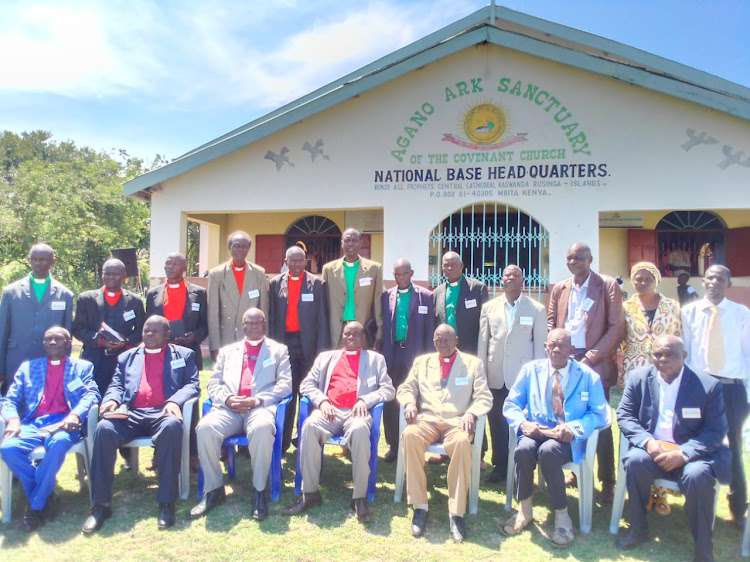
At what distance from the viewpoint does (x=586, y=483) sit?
3438mm

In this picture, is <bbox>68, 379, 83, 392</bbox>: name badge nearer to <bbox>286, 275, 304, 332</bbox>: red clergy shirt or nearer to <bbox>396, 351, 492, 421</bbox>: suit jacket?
<bbox>286, 275, 304, 332</bbox>: red clergy shirt

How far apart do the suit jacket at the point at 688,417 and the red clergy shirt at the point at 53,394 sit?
386 cm

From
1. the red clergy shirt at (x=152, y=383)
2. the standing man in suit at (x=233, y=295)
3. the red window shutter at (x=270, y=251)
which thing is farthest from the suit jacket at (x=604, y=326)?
the red window shutter at (x=270, y=251)

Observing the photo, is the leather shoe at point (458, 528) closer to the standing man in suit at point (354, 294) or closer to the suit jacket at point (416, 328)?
the suit jacket at point (416, 328)

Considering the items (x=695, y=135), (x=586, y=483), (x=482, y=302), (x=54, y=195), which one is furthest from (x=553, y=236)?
(x=54, y=195)

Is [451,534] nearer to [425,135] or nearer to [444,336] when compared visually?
[444,336]

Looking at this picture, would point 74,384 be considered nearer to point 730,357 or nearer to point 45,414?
point 45,414

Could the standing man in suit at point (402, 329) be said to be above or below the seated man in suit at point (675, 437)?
above

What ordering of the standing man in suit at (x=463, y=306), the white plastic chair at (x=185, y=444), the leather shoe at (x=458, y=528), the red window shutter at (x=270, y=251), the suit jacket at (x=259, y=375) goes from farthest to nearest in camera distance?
the red window shutter at (x=270, y=251)
the standing man in suit at (x=463, y=306)
the suit jacket at (x=259, y=375)
the white plastic chair at (x=185, y=444)
the leather shoe at (x=458, y=528)

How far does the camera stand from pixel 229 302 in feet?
15.8

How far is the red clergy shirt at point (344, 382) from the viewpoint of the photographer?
4.12 metres

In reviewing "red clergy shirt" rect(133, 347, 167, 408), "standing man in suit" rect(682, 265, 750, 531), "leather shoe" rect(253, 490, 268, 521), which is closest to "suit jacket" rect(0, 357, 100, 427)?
"red clergy shirt" rect(133, 347, 167, 408)

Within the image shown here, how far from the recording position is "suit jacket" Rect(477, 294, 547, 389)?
4133 mm

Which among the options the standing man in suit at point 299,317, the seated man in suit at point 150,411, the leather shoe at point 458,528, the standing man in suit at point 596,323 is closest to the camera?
the leather shoe at point 458,528
